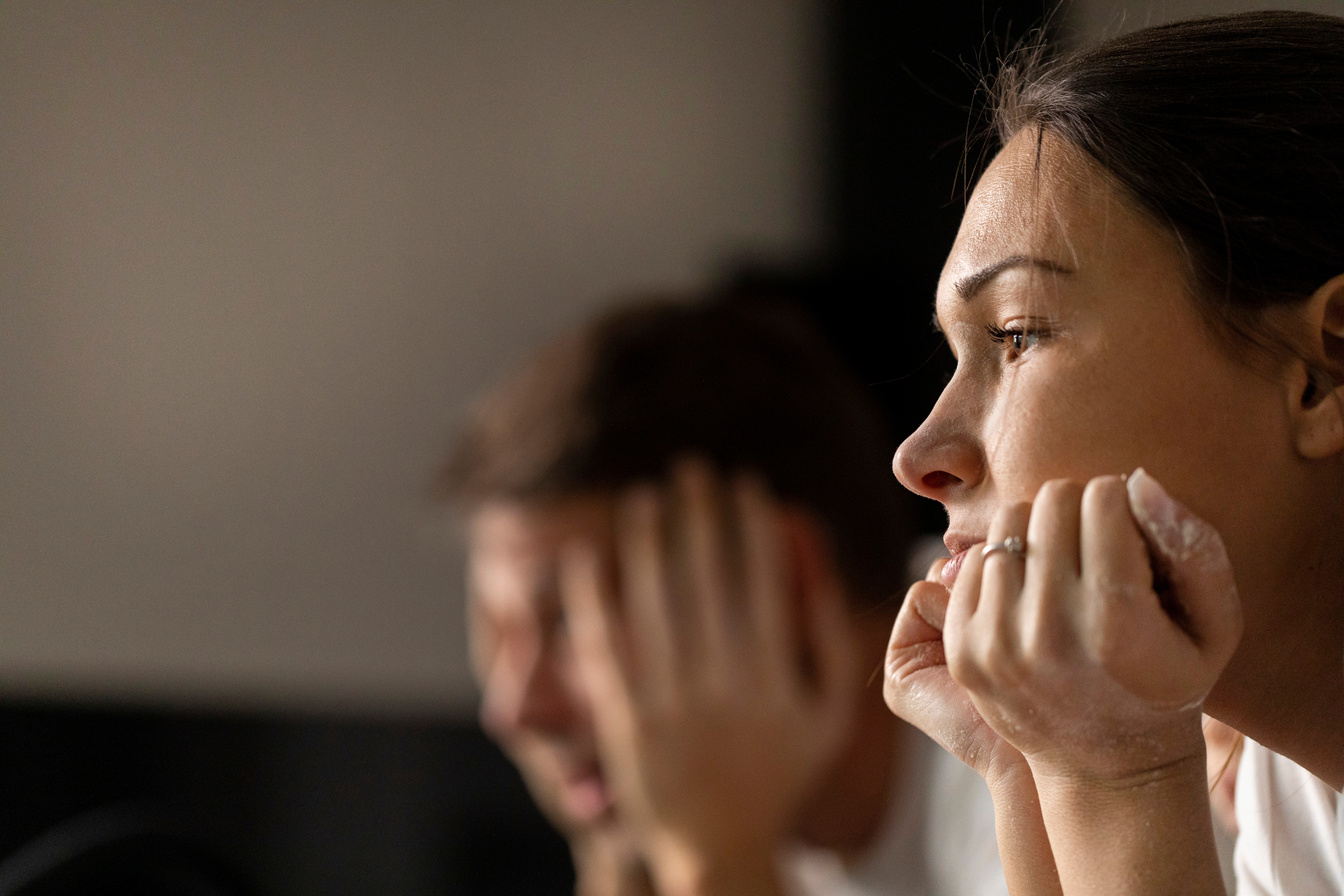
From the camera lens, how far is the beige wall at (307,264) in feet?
5.93

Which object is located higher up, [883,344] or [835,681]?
[883,344]

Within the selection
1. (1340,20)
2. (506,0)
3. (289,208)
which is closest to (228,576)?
(289,208)

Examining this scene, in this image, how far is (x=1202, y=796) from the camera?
1.39 ft

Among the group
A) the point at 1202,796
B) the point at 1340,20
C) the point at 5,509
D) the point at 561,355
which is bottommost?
the point at 5,509

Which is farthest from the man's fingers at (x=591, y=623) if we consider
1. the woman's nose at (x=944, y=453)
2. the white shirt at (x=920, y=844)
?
the woman's nose at (x=944, y=453)

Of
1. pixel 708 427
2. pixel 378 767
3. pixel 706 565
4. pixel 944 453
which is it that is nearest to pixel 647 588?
pixel 706 565

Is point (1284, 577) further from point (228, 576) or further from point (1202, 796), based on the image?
point (228, 576)

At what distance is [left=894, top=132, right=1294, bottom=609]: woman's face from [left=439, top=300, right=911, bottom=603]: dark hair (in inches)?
31.5

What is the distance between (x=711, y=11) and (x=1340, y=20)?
168 centimetres

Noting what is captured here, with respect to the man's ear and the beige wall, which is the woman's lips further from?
the beige wall

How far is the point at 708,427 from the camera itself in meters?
1.26

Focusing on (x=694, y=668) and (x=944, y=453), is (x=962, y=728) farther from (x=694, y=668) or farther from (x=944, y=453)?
(x=694, y=668)

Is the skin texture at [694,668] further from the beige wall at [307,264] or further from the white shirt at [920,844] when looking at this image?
the beige wall at [307,264]

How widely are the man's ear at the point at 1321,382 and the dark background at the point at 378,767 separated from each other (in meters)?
1.12
